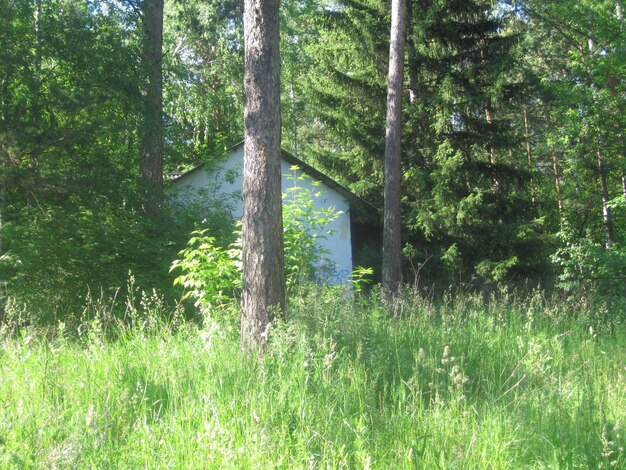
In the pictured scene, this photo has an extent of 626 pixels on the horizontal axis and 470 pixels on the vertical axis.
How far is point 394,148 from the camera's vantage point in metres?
14.9

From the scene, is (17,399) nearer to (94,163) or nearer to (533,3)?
(94,163)

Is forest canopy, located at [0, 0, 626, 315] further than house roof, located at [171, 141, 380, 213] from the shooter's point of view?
No

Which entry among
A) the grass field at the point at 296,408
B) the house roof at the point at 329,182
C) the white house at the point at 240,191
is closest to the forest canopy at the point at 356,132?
the house roof at the point at 329,182

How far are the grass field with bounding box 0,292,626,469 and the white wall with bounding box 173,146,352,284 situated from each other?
11852mm

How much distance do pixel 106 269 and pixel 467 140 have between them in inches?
448

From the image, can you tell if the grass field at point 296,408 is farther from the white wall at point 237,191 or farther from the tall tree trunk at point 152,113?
the white wall at point 237,191

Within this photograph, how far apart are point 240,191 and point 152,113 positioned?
16.1ft

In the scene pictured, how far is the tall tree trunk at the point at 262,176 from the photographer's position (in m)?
6.26

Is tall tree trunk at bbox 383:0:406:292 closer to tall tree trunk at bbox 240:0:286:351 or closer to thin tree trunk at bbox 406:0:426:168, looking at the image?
thin tree trunk at bbox 406:0:426:168

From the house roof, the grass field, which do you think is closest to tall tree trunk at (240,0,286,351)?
the grass field

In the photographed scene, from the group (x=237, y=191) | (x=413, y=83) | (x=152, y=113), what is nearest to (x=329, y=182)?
(x=237, y=191)

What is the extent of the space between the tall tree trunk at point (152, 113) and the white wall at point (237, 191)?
2045mm

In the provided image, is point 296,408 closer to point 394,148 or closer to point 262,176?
point 262,176

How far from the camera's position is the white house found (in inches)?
738
